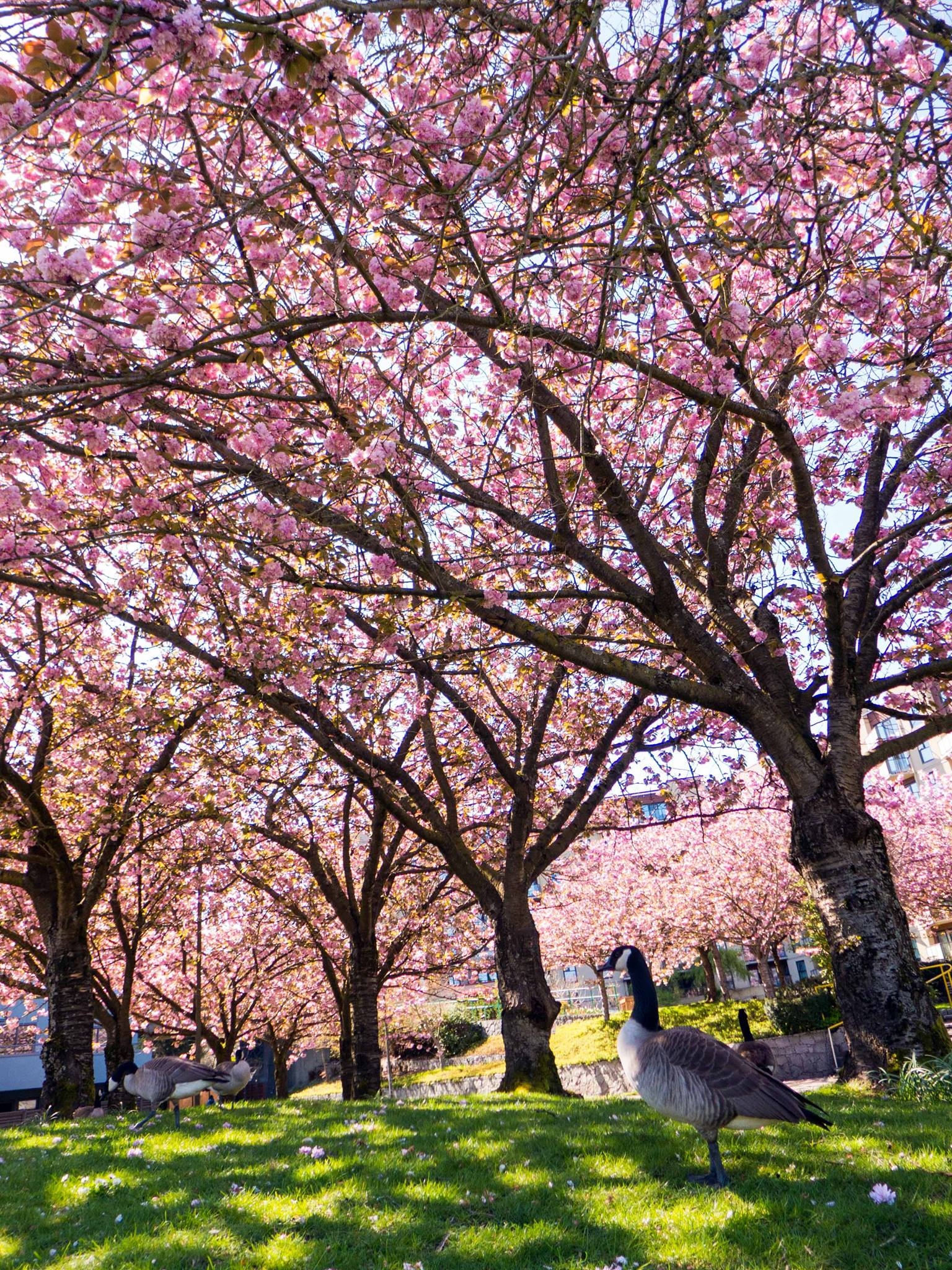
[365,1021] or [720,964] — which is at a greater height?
[365,1021]

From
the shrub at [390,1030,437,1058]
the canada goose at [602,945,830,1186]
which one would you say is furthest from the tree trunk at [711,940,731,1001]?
the canada goose at [602,945,830,1186]

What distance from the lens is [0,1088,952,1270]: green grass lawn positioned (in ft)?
13.1

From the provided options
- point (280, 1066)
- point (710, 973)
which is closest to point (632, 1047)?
point (280, 1066)

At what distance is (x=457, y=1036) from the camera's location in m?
39.2

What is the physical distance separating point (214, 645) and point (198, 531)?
6.04 metres

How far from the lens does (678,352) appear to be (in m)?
8.57

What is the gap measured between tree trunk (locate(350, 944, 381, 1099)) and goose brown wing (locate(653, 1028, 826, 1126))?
11.5 meters

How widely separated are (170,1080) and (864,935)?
734 cm

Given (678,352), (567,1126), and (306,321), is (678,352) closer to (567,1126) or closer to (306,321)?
(306,321)

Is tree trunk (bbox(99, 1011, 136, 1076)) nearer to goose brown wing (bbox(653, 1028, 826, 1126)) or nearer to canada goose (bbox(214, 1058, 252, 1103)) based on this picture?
canada goose (bbox(214, 1058, 252, 1103))

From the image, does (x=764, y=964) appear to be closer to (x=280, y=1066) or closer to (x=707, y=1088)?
(x=280, y=1066)

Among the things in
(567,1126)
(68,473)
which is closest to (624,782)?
(567,1126)

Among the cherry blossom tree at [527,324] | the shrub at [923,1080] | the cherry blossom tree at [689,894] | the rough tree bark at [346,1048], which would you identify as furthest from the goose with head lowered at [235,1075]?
the cherry blossom tree at [689,894]

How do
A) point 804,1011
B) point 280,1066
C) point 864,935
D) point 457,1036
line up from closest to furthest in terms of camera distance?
point 864,935, point 804,1011, point 280,1066, point 457,1036
